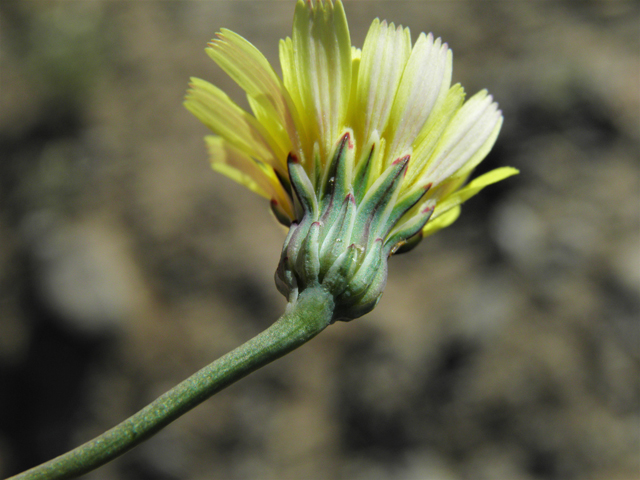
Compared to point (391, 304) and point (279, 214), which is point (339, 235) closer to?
point (279, 214)

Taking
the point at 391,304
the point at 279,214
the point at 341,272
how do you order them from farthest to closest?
the point at 391,304
the point at 279,214
the point at 341,272

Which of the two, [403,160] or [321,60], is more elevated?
[321,60]

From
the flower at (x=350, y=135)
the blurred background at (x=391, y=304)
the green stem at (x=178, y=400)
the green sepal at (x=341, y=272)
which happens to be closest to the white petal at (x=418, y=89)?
the flower at (x=350, y=135)

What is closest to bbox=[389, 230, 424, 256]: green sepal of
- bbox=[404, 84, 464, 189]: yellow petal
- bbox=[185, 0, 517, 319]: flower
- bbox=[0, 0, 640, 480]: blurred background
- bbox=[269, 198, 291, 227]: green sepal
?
bbox=[185, 0, 517, 319]: flower

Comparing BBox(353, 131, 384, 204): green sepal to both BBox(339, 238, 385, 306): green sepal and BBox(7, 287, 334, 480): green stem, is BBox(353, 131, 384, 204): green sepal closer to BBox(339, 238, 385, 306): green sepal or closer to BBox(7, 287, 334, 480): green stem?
BBox(339, 238, 385, 306): green sepal

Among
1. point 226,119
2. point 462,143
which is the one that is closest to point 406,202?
point 462,143

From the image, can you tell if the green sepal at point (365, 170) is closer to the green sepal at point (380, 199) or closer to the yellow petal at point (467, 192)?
the green sepal at point (380, 199)
